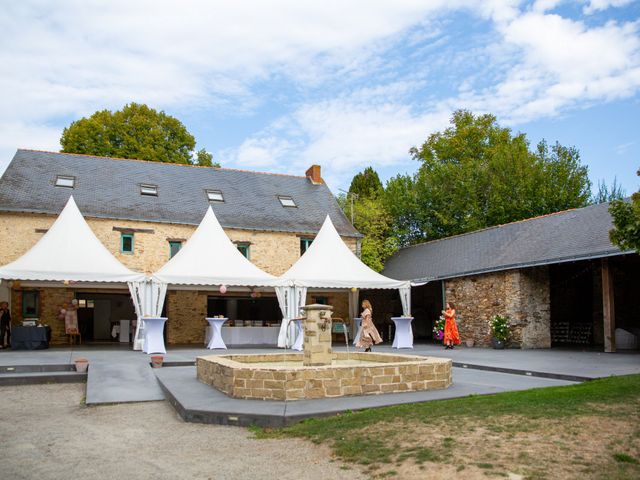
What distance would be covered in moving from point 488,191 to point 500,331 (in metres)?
14.8

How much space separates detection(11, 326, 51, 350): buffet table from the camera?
1449 cm

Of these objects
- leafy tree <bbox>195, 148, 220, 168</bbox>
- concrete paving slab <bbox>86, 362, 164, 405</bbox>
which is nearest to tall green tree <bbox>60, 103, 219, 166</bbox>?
leafy tree <bbox>195, 148, 220, 168</bbox>

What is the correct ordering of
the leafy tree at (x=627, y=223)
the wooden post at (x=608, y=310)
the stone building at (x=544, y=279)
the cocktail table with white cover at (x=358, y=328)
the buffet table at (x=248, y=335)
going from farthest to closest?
the buffet table at (x=248, y=335) → the cocktail table with white cover at (x=358, y=328) → the stone building at (x=544, y=279) → the wooden post at (x=608, y=310) → the leafy tree at (x=627, y=223)

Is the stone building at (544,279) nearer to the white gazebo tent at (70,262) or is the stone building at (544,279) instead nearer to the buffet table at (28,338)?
the white gazebo tent at (70,262)

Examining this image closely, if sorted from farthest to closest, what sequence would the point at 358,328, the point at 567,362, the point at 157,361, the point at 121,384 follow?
the point at 358,328
the point at 157,361
the point at 567,362
the point at 121,384

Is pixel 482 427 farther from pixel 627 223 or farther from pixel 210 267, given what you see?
pixel 210 267

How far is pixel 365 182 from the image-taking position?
3584 cm

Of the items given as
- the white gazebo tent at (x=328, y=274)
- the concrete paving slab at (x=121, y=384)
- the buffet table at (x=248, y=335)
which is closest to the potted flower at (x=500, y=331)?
the white gazebo tent at (x=328, y=274)

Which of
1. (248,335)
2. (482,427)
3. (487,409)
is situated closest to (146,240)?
(248,335)

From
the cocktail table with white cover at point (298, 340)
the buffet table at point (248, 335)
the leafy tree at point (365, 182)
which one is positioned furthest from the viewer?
the leafy tree at point (365, 182)

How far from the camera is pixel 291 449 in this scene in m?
5.44

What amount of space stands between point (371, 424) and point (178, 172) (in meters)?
18.4

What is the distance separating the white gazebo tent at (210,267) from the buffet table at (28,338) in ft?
10.1

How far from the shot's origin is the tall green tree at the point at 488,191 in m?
28.3
